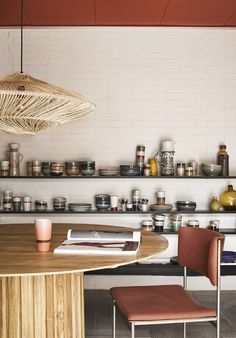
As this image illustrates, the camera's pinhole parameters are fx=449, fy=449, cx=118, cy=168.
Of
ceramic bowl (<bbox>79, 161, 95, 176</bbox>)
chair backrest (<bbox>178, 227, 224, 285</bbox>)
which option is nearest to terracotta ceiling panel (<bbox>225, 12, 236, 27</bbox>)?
ceramic bowl (<bbox>79, 161, 95, 176</bbox>)

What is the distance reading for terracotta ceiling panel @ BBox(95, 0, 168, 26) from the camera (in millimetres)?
3940

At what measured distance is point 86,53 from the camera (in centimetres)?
461

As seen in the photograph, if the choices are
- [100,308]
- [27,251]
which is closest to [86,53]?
[100,308]

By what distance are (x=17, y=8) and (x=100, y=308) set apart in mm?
2773

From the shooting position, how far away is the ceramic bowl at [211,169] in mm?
4375

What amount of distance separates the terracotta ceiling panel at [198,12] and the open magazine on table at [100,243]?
2366 millimetres

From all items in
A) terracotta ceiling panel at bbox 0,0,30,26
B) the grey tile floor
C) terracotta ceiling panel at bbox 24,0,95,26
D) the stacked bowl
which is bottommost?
the grey tile floor

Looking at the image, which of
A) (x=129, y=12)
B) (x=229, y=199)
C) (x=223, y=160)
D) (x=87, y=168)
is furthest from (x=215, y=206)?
(x=129, y=12)

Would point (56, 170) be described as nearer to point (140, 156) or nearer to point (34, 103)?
point (140, 156)

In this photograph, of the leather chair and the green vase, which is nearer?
the leather chair

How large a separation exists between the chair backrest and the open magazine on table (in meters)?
0.38

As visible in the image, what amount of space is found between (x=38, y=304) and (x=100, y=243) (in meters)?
0.43

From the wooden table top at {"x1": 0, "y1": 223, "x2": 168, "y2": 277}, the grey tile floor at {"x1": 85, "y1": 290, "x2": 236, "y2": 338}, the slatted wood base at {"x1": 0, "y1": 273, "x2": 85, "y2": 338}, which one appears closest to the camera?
the wooden table top at {"x1": 0, "y1": 223, "x2": 168, "y2": 277}

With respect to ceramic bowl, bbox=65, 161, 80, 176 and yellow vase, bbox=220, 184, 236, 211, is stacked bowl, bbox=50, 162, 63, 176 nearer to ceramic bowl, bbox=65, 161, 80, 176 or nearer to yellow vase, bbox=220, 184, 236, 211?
ceramic bowl, bbox=65, 161, 80, 176
